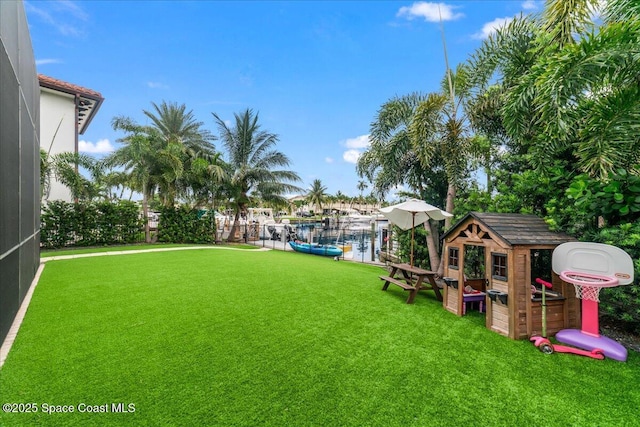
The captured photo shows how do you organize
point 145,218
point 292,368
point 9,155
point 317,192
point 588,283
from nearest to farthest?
point 292,368 < point 588,283 < point 9,155 < point 145,218 < point 317,192

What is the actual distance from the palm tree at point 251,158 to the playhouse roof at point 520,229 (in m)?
16.0

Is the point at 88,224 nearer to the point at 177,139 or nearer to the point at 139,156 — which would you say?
the point at 139,156

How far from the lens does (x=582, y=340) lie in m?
3.81

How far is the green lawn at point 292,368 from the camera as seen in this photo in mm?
2465

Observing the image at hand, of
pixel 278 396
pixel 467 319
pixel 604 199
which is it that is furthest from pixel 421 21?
pixel 278 396

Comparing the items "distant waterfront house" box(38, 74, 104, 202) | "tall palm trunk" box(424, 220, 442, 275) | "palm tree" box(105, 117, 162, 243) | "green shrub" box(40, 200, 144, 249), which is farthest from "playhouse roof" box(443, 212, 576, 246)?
"distant waterfront house" box(38, 74, 104, 202)

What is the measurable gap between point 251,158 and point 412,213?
1466 cm

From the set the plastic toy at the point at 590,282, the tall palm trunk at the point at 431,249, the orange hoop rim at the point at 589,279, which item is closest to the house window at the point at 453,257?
the plastic toy at the point at 590,282

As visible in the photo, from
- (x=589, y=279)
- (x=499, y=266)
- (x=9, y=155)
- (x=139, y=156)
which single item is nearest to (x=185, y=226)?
(x=139, y=156)

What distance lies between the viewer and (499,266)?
4496 mm

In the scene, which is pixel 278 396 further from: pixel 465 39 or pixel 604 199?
pixel 465 39

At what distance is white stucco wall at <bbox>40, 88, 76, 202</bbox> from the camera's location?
1584cm

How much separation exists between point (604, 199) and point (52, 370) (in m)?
7.38

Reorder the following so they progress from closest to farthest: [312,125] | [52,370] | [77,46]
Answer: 1. [52,370]
2. [77,46]
3. [312,125]
